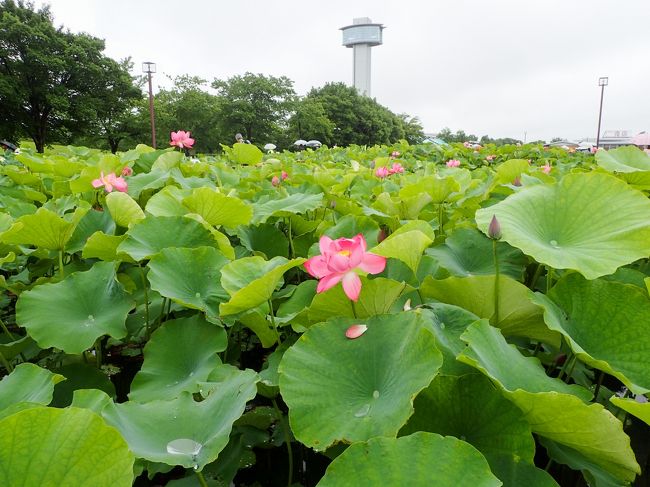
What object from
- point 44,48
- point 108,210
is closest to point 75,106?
point 44,48

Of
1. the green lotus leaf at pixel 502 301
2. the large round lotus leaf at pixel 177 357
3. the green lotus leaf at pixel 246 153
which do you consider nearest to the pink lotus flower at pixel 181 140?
the green lotus leaf at pixel 246 153

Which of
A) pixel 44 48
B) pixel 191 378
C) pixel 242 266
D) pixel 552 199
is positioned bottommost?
pixel 191 378

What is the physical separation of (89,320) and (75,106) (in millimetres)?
27543

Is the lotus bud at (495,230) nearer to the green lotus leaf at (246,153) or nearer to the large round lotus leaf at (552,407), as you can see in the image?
the large round lotus leaf at (552,407)

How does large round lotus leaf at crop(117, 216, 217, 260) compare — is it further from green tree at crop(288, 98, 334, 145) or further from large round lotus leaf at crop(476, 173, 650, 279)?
green tree at crop(288, 98, 334, 145)

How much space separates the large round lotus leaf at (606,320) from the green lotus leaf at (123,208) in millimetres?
987

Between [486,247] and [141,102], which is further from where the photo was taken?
[141,102]

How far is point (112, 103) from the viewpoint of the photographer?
85.0 ft

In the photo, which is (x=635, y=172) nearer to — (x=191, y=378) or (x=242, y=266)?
(x=242, y=266)

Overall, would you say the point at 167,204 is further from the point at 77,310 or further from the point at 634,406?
the point at 634,406

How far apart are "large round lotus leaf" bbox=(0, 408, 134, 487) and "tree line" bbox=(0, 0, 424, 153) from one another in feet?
85.9

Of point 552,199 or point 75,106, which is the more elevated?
point 75,106

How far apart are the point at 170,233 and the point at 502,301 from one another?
2.51 ft

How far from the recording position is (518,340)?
0.88 metres
